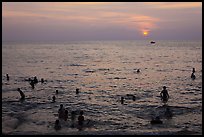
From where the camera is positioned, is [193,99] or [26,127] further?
[193,99]

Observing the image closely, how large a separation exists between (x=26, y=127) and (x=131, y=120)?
315 inches

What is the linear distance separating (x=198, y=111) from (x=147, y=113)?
465 cm

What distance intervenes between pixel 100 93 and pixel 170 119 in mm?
14937

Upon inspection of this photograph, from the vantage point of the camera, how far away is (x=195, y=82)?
147ft

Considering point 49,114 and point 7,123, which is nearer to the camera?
point 7,123

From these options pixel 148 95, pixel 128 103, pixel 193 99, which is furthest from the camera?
pixel 148 95

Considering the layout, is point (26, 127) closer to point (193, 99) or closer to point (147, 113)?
point (147, 113)

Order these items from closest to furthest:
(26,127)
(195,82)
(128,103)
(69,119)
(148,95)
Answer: (26,127)
(69,119)
(128,103)
(148,95)
(195,82)

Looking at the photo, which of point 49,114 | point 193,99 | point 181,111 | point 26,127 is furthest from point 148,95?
point 26,127

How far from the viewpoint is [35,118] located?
882 inches

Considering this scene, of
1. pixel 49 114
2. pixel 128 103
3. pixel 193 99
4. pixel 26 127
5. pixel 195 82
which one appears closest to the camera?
pixel 26 127

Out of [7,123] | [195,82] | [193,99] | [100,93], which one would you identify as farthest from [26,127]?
[195,82]

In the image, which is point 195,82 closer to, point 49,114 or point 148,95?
point 148,95

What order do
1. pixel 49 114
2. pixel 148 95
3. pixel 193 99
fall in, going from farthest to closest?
pixel 148 95
pixel 193 99
pixel 49 114
